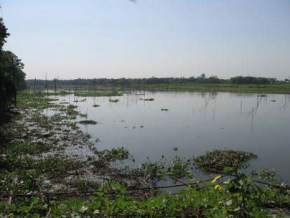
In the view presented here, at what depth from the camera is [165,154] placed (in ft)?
61.1

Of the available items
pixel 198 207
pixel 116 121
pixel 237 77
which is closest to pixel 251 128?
pixel 116 121

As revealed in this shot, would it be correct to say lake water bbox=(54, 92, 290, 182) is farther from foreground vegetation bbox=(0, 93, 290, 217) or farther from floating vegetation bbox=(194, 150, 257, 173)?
foreground vegetation bbox=(0, 93, 290, 217)

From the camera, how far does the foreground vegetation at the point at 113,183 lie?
20.2ft

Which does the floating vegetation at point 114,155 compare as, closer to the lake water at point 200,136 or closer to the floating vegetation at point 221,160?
the lake water at point 200,136

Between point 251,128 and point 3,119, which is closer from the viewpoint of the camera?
point 3,119

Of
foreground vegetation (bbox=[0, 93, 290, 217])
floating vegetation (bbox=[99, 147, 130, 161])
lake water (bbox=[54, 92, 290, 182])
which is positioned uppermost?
foreground vegetation (bbox=[0, 93, 290, 217])

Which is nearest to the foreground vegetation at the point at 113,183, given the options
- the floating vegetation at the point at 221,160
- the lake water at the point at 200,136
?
the floating vegetation at the point at 221,160

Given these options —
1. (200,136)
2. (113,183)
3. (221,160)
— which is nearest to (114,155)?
(221,160)

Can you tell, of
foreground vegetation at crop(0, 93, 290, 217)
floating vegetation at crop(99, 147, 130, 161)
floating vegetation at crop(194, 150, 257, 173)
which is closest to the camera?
foreground vegetation at crop(0, 93, 290, 217)

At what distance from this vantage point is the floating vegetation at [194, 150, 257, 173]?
1529cm

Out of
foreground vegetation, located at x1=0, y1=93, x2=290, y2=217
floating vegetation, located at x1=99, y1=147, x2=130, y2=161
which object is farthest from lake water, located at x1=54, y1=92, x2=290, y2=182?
foreground vegetation, located at x1=0, y1=93, x2=290, y2=217

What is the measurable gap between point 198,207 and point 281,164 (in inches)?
448

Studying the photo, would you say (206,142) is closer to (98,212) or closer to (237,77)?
(98,212)

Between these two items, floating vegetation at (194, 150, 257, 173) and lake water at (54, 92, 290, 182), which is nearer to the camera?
floating vegetation at (194, 150, 257, 173)
